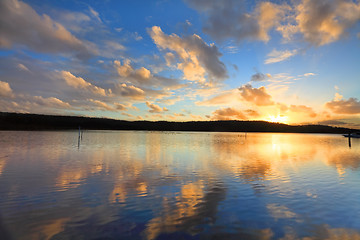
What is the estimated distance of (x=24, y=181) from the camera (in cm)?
1641

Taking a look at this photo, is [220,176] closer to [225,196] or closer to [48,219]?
[225,196]

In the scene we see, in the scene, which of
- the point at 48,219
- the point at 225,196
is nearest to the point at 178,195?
the point at 225,196

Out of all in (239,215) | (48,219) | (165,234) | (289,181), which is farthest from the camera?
(289,181)

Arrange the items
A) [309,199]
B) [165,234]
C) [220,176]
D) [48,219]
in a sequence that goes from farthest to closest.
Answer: [220,176]
[309,199]
[48,219]
[165,234]

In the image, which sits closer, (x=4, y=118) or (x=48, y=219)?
(x=48, y=219)

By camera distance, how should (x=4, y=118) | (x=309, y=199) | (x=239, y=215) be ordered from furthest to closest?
(x=4, y=118)
(x=309, y=199)
(x=239, y=215)

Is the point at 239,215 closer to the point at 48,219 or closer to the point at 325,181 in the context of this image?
the point at 48,219

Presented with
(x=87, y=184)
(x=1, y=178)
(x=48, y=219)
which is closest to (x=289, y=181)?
(x=87, y=184)

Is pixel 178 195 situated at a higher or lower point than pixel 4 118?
lower

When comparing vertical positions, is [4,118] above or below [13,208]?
above

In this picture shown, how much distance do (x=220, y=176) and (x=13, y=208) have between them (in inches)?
580

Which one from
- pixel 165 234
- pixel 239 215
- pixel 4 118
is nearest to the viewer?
pixel 165 234

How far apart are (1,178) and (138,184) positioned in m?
10.8

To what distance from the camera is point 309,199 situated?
43.4 feet
